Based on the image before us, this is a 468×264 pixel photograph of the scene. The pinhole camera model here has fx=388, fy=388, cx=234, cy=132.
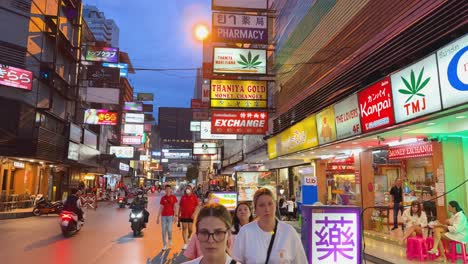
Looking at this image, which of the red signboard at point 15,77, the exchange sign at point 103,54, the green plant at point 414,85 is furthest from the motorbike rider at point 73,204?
the exchange sign at point 103,54

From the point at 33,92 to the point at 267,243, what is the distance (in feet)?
79.3

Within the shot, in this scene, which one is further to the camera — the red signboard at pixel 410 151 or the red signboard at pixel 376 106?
the red signboard at pixel 410 151

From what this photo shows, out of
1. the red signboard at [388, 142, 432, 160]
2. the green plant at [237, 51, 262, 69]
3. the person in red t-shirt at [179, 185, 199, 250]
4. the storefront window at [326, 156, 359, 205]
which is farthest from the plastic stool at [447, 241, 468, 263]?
the green plant at [237, 51, 262, 69]

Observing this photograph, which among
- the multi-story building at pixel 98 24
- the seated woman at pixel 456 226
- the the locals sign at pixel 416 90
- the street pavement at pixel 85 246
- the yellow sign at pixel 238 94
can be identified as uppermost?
the multi-story building at pixel 98 24

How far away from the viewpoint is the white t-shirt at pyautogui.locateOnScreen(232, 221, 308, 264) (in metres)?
3.37

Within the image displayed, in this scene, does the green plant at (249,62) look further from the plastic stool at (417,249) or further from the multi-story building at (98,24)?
the multi-story building at (98,24)

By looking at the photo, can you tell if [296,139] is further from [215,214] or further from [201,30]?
[215,214]

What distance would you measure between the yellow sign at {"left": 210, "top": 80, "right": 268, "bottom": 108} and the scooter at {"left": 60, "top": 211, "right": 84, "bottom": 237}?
6804 millimetres

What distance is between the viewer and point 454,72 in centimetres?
637

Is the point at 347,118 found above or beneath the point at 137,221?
above

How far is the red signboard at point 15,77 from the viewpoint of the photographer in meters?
21.0

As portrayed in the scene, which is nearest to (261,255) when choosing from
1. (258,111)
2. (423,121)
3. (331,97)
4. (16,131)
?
(423,121)

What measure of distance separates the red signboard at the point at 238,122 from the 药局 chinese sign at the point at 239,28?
3.36 meters

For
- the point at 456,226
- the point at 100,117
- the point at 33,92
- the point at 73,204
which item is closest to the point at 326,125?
the point at 456,226
